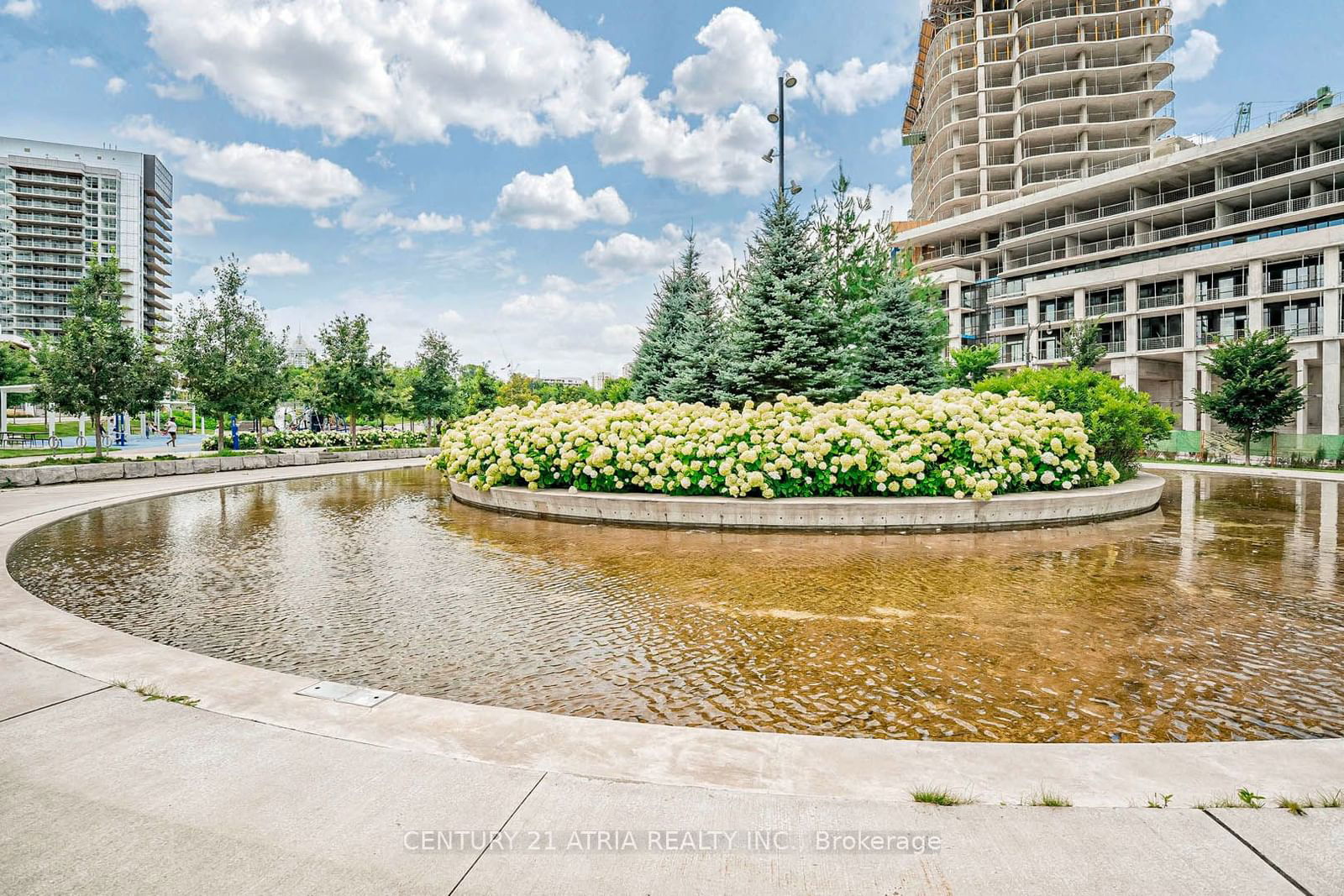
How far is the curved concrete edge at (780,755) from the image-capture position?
294 cm

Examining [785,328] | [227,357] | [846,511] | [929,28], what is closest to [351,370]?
[227,357]

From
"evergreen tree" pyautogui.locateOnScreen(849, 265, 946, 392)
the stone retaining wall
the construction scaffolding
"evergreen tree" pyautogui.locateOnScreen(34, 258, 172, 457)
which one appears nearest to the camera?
the stone retaining wall

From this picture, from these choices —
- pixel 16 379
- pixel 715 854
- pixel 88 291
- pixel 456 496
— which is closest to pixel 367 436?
pixel 88 291

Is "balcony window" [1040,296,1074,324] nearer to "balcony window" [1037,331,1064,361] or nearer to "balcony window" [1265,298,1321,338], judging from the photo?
"balcony window" [1037,331,1064,361]

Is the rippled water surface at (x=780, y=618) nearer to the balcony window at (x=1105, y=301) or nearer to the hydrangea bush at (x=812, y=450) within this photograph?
the hydrangea bush at (x=812, y=450)

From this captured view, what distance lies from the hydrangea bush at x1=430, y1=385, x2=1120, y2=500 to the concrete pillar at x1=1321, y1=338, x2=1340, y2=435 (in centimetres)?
4252

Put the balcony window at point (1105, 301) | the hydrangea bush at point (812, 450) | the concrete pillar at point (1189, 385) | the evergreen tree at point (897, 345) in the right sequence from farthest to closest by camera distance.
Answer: the balcony window at point (1105, 301)
the concrete pillar at point (1189, 385)
the evergreen tree at point (897, 345)
the hydrangea bush at point (812, 450)

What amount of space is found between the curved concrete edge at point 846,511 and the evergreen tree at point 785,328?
6874 millimetres

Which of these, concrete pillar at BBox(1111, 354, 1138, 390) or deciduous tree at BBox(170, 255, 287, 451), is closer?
deciduous tree at BBox(170, 255, 287, 451)

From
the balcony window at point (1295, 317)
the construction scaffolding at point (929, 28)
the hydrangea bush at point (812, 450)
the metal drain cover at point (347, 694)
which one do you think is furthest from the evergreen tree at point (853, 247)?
the construction scaffolding at point (929, 28)

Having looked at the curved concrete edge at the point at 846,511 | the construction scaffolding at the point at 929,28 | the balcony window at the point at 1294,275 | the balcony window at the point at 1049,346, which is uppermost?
the construction scaffolding at the point at 929,28

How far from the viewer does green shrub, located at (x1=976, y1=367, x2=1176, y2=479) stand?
1389 cm

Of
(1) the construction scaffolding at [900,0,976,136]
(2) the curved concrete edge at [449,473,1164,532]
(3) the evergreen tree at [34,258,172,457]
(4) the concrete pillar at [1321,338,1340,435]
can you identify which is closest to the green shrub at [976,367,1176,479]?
(2) the curved concrete edge at [449,473,1164,532]

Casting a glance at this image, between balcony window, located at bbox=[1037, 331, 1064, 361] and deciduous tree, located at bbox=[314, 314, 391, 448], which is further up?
balcony window, located at bbox=[1037, 331, 1064, 361]
